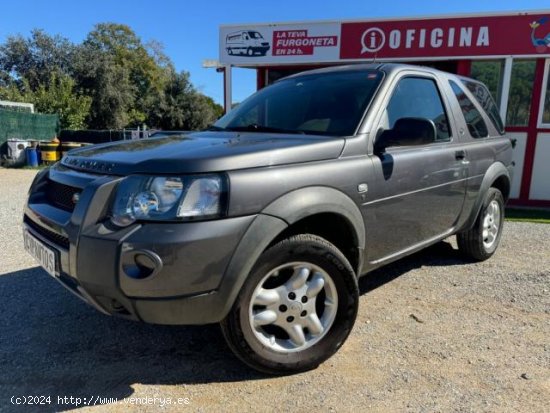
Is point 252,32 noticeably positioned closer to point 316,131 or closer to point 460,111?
point 460,111

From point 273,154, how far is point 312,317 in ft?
3.28

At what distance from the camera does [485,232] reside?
4.90 metres

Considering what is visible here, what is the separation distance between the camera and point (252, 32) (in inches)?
394

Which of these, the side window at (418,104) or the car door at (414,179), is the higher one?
the side window at (418,104)

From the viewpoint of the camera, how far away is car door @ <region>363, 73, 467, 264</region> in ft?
10.3

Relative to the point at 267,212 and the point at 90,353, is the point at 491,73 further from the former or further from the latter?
the point at 90,353

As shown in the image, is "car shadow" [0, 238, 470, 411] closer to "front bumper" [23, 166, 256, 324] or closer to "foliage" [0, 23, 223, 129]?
"front bumper" [23, 166, 256, 324]

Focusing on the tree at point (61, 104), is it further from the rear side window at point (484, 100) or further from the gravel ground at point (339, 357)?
the rear side window at point (484, 100)

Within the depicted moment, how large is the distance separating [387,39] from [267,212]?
808 cm

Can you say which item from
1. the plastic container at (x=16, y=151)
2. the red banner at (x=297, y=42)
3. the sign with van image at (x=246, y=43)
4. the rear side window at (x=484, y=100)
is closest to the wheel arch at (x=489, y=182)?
the rear side window at (x=484, y=100)

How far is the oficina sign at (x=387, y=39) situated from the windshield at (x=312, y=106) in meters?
5.93

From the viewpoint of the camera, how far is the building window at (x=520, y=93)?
29.5ft

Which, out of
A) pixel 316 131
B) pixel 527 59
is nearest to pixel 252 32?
pixel 527 59

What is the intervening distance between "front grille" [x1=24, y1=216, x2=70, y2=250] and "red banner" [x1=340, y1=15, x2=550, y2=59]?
23.8ft
